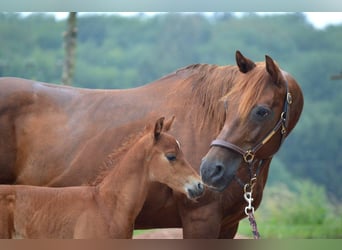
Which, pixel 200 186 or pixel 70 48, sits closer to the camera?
pixel 200 186

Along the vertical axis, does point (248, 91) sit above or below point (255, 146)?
above

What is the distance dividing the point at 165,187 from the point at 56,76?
12944 millimetres

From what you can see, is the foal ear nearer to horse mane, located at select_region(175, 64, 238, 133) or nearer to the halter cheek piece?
horse mane, located at select_region(175, 64, 238, 133)

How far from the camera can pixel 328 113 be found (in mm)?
17828

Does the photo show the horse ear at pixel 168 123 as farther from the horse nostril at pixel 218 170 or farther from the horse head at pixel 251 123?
the horse nostril at pixel 218 170

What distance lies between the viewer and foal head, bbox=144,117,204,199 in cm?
491

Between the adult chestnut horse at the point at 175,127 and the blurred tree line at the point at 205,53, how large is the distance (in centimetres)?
1008

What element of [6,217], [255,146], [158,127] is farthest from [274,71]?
[6,217]

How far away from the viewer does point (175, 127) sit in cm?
519

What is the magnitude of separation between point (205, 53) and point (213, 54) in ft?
1.14

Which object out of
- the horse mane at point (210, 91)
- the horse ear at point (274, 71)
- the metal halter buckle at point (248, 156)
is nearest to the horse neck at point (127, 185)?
the horse mane at point (210, 91)

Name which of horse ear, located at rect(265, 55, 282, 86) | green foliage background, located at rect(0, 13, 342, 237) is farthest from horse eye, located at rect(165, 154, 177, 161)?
green foliage background, located at rect(0, 13, 342, 237)

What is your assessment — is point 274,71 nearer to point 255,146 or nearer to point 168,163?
point 255,146

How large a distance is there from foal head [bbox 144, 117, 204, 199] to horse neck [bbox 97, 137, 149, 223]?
7 cm
